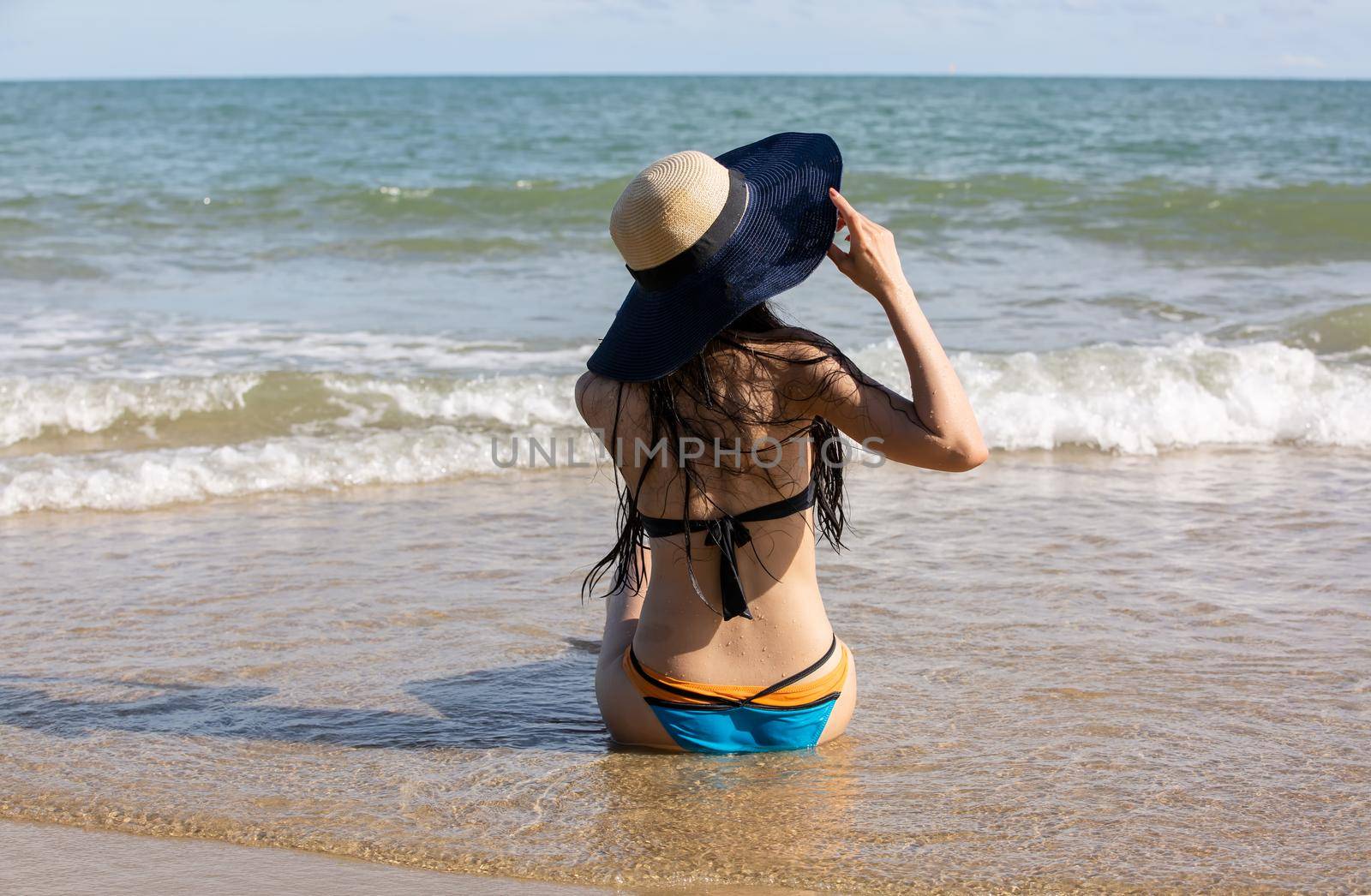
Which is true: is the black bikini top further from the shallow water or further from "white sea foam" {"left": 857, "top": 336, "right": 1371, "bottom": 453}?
"white sea foam" {"left": 857, "top": 336, "right": 1371, "bottom": 453}

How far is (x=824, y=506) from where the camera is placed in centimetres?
284

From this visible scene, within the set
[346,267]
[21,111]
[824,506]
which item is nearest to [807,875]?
[824,506]

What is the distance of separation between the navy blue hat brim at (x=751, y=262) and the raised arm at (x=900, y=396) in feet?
0.18

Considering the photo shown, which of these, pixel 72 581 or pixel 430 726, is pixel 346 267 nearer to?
pixel 72 581

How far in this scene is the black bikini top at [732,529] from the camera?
104 inches

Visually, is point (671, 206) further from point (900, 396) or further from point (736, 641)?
point (736, 641)

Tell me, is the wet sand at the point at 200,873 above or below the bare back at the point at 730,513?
below

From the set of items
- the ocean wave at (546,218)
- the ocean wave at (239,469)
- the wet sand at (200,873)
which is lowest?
the wet sand at (200,873)

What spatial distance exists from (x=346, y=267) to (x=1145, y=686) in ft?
32.8

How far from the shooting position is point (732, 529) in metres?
2.65

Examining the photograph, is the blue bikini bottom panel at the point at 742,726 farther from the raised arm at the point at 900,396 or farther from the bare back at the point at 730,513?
the raised arm at the point at 900,396

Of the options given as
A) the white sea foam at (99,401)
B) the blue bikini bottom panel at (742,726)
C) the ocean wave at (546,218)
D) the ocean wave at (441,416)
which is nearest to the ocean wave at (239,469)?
the ocean wave at (441,416)

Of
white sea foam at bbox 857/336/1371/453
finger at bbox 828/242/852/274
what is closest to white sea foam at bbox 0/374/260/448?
white sea foam at bbox 857/336/1371/453

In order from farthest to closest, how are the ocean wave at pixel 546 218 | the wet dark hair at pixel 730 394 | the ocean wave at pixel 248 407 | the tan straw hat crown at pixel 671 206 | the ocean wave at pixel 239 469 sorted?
the ocean wave at pixel 546 218 → the ocean wave at pixel 248 407 → the ocean wave at pixel 239 469 → the wet dark hair at pixel 730 394 → the tan straw hat crown at pixel 671 206
